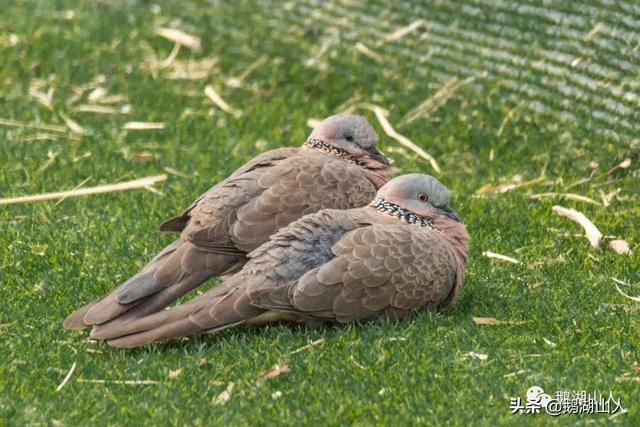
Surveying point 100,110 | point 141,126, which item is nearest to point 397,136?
point 141,126

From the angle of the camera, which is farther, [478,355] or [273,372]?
[478,355]

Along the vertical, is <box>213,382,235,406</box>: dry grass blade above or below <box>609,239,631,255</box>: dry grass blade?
above

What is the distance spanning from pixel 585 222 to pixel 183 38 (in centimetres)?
453

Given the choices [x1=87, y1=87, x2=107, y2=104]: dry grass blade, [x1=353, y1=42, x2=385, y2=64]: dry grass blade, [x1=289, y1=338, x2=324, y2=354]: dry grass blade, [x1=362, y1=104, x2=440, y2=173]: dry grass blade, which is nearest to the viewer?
[x1=289, y1=338, x2=324, y2=354]: dry grass blade

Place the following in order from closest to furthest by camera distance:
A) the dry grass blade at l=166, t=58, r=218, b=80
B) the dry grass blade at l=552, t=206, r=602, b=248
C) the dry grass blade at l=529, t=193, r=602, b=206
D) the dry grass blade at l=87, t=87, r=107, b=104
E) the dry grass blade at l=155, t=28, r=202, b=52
Answer: the dry grass blade at l=552, t=206, r=602, b=248
the dry grass blade at l=529, t=193, r=602, b=206
the dry grass blade at l=87, t=87, r=107, b=104
the dry grass blade at l=166, t=58, r=218, b=80
the dry grass blade at l=155, t=28, r=202, b=52

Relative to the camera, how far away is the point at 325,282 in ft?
16.5

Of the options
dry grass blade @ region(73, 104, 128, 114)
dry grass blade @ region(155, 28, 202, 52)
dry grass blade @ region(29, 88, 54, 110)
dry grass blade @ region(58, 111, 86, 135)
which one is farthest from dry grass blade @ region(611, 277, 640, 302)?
dry grass blade @ region(155, 28, 202, 52)

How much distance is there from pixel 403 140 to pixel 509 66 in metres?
0.97

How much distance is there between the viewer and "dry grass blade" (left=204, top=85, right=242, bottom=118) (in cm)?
876

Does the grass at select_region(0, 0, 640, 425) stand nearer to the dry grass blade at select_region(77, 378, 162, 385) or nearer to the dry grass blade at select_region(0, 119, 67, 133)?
the dry grass blade at select_region(77, 378, 162, 385)

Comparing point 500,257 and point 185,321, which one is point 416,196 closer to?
point 500,257

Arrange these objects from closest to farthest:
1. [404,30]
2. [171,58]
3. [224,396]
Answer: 1. [224,396]
2. [404,30]
3. [171,58]

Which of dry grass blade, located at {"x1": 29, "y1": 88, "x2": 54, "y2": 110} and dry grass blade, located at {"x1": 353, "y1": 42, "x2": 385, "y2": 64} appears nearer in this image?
Answer: dry grass blade, located at {"x1": 29, "y1": 88, "x2": 54, "y2": 110}

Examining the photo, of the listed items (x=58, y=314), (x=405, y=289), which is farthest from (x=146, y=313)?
(x=405, y=289)
